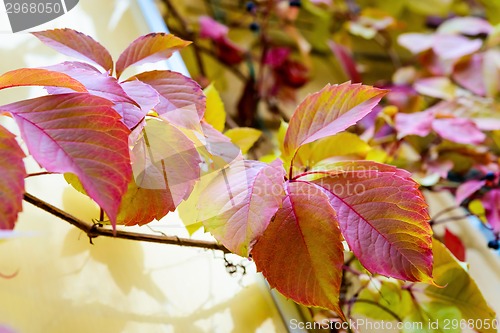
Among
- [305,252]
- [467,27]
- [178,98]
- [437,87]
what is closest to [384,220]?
[305,252]

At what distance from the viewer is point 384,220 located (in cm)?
36

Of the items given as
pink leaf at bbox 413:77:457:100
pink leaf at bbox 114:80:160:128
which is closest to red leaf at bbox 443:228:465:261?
pink leaf at bbox 413:77:457:100

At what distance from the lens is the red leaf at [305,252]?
1.11 ft

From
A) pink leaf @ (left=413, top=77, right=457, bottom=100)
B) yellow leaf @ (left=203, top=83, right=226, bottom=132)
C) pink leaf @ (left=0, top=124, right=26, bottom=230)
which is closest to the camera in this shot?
pink leaf @ (left=0, top=124, right=26, bottom=230)

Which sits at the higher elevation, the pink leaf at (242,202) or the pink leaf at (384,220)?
the pink leaf at (242,202)

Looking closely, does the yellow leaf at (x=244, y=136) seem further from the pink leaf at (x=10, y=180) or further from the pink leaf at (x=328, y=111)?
the pink leaf at (x=10, y=180)

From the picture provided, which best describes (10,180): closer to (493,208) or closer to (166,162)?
(166,162)

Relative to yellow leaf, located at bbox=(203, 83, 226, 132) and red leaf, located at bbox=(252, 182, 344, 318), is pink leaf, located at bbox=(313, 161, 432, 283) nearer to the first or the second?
red leaf, located at bbox=(252, 182, 344, 318)

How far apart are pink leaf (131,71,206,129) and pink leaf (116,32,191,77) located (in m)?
0.02

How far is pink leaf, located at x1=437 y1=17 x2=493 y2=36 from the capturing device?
30.0 inches

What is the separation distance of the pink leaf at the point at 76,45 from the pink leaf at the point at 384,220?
0.63ft

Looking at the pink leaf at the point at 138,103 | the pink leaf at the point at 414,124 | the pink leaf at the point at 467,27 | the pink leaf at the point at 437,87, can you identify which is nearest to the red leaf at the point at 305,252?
the pink leaf at the point at 138,103

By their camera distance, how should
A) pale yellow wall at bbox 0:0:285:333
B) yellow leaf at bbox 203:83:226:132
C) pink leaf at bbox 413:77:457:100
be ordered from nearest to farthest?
pale yellow wall at bbox 0:0:285:333, yellow leaf at bbox 203:83:226:132, pink leaf at bbox 413:77:457:100

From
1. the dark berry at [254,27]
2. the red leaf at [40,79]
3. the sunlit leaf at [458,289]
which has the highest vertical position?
the red leaf at [40,79]
